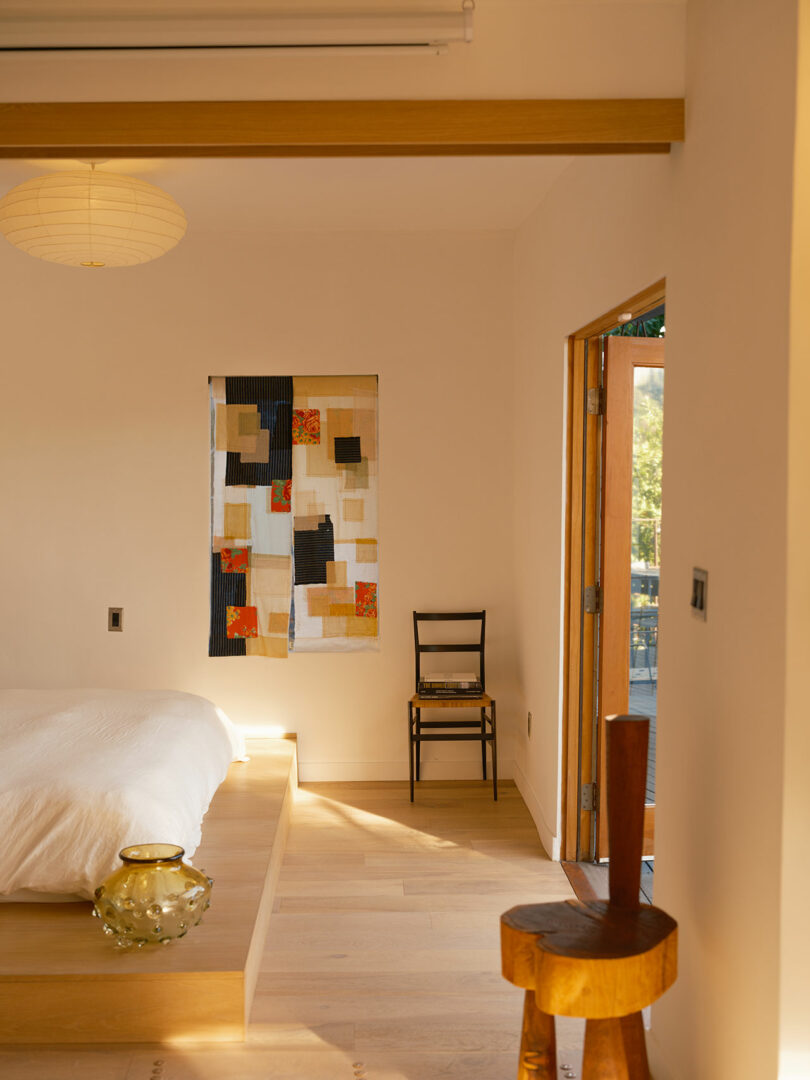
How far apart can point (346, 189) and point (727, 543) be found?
8.90ft

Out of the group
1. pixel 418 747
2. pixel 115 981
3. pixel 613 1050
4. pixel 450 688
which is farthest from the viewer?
pixel 418 747

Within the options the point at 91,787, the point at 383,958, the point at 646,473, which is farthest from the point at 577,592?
the point at 91,787

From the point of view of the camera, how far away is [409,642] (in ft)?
16.0

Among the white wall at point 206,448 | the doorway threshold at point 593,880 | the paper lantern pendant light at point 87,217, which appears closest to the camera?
the paper lantern pendant light at point 87,217

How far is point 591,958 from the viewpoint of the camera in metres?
1.82

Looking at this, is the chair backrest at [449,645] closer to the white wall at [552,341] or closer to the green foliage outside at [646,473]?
the white wall at [552,341]

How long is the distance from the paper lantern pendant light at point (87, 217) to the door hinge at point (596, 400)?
166 cm

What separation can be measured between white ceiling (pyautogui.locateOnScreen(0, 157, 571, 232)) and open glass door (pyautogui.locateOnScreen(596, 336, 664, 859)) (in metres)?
0.85

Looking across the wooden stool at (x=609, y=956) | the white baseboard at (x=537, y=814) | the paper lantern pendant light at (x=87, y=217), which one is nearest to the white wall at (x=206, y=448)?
the white baseboard at (x=537, y=814)

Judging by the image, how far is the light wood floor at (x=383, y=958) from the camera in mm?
2514

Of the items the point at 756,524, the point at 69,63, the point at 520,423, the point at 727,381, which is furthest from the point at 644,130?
the point at 520,423

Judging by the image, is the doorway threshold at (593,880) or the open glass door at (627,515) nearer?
the doorway threshold at (593,880)

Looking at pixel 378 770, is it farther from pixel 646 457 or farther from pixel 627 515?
pixel 646 457

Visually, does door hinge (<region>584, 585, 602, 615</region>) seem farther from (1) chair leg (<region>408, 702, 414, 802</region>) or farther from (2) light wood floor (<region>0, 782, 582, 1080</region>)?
(1) chair leg (<region>408, 702, 414, 802</region>)
